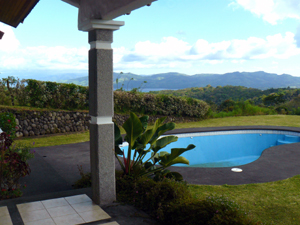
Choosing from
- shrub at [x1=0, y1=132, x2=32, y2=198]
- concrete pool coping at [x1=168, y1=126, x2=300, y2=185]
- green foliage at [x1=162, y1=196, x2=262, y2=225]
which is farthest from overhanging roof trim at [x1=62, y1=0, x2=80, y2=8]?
concrete pool coping at [x1=168, y1=126, x2=300, y2=185]

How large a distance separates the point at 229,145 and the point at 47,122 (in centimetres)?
750

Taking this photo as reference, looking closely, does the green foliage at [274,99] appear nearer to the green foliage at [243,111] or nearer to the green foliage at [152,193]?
the green foliage at [243,111]

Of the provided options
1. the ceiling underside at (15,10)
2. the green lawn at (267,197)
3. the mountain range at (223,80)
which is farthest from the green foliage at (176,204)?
the mountain range at (223,80)

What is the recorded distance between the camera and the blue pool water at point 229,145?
985 cm

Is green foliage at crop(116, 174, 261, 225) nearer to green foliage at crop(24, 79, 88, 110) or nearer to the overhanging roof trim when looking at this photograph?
the overhanging roof trim

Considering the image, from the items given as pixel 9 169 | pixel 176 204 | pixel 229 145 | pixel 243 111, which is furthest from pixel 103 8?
pixel 243 111

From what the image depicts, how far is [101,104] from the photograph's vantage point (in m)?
3.85

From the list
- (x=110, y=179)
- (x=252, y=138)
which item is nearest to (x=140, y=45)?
(x=252, y=138)

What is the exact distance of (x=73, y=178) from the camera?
18.5 feet

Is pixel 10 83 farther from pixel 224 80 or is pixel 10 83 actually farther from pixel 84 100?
pixel 224 80

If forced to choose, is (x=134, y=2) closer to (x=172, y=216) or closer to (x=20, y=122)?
(x=172, y=216)

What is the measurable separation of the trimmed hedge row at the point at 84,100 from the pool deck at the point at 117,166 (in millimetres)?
3807

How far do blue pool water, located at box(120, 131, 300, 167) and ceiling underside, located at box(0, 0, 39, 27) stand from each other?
6.48 meters

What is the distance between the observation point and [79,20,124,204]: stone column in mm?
3797
